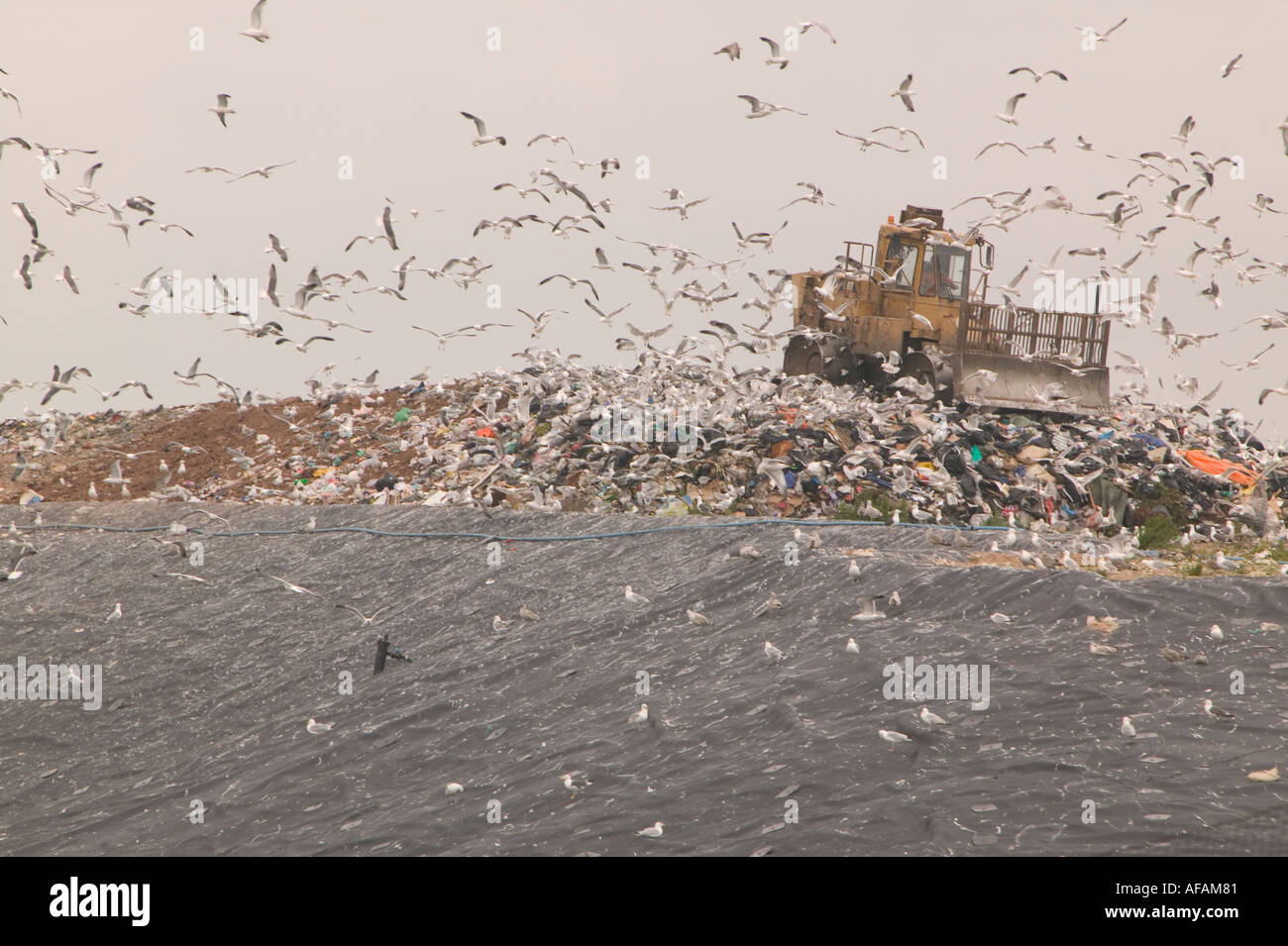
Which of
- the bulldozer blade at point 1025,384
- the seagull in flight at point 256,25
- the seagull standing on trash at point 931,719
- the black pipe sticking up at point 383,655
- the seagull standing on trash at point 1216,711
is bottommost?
the black pipe sticking up at point 383,655

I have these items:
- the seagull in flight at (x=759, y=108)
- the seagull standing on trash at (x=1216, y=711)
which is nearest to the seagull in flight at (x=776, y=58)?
the seagull in flight at (x=759, y=108)

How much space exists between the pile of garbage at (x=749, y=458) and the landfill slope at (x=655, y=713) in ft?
6.90

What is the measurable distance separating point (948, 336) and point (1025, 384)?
1.28 metres

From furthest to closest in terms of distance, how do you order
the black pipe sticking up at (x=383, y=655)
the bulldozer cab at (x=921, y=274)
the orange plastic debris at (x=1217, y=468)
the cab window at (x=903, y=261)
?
the cab window at (x=903, y=261) → the bulldozer cab at (x=921, y=274) → the orange plastic debris at (x=1217, y=468) → the black pipe sticking up at (x=383, y=655)

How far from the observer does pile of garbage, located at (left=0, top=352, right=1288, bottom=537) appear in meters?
11.3

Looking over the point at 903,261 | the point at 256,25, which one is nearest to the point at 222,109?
the point at 256,25

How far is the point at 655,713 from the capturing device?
554 centimetres

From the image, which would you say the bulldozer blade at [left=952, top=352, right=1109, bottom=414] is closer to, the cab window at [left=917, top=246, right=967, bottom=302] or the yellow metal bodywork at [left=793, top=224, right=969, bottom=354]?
the yellow metal bodywork at [left=793, top=224, right=969, bottom=354]

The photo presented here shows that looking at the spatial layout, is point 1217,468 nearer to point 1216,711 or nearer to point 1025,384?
point 1025,384

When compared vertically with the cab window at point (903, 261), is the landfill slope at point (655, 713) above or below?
below

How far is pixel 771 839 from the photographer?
430cm

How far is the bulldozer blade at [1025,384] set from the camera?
44.8ft

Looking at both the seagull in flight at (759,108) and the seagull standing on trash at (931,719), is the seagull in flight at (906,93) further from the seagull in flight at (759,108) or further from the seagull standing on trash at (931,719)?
the seagull standing on trash at (931,719)
